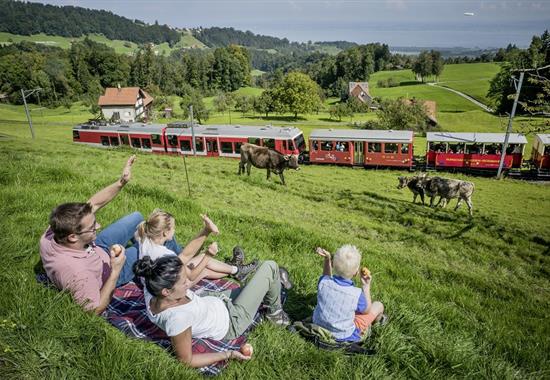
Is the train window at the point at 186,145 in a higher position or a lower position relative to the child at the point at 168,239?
lower

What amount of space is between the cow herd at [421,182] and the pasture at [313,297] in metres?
2.56

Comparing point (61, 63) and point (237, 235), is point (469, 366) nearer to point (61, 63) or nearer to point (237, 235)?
point (237, 235)

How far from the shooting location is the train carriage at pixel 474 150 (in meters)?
26.9

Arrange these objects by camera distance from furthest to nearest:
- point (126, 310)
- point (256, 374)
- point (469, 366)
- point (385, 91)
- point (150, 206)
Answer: point (385, 91), point (150, 206), point (126, 310), point (469, 366), point (256, 374)

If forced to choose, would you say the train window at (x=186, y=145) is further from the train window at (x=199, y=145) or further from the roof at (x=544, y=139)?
the roof at (x=544, y=139)

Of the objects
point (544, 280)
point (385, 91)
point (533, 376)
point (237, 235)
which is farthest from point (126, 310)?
point (385, 91)

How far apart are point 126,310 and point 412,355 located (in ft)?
10.3

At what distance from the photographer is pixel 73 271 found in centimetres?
355

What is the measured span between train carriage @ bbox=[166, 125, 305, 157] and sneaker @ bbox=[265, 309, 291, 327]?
985 inches

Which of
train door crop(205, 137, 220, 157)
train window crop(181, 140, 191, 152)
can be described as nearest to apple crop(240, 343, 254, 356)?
train door crop(205, 137, 220, 157)

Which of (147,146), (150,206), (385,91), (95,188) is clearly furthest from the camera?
(385,91)

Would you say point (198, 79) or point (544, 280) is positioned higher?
point (198, 79)

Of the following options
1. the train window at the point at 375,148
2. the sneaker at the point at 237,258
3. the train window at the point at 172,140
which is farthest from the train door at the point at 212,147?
the sneaker at the point at 237,258

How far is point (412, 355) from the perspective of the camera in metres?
3.74
